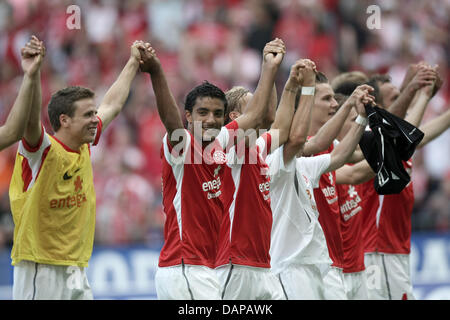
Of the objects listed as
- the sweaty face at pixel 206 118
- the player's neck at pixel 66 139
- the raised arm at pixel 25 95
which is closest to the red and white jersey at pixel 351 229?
the sweaty face at pixel 206 118

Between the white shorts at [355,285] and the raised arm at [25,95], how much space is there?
4.36 m

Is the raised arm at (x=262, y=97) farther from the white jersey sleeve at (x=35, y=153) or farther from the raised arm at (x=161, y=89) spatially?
the white jersey sleeve at (x=35, y=153)

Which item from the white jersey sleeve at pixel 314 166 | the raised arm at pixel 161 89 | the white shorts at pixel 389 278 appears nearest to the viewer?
the raised arm at pixel 161 89

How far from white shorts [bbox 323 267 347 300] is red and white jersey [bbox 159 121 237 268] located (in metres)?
1.75

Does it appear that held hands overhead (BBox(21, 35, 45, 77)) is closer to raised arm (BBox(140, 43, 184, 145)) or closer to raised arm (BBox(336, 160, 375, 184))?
raised arm (BBox(140, 43, 184, 145))

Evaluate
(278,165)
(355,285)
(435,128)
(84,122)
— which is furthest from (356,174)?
(84,122)

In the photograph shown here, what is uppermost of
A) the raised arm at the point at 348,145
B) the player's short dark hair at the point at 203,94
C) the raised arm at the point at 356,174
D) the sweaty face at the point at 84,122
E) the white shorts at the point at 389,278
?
the player's short dark hair at the point at 203,94

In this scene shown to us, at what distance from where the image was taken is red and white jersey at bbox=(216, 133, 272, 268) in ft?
23.9

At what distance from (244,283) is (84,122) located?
2069mm

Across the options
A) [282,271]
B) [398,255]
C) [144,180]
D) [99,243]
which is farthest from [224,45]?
[282,271]

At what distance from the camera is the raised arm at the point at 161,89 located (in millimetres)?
6465
